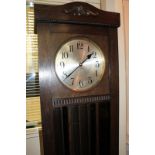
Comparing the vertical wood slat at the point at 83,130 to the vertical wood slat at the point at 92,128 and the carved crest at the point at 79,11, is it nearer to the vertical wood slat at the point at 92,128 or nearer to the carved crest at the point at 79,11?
the vertical wood slat at the point at 92,128

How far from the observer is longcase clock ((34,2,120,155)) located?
1.20 metres

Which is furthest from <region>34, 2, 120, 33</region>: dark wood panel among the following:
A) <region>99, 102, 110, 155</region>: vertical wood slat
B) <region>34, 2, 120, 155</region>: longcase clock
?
<region>99, 102, 110, 155</region>: vertical wood slat

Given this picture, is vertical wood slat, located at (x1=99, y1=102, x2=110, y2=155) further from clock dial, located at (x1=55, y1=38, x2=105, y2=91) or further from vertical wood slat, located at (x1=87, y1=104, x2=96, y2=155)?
clock dial, located at (x1=55, y1=38, x2=105, y2=91)

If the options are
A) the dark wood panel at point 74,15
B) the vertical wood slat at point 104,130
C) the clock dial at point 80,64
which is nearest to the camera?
the dark wood panel at point 74,15

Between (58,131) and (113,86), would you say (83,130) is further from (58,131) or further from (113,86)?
(113,86)

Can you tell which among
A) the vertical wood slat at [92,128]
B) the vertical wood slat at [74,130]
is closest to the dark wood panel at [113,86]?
the vertical wood slat at [92,128]

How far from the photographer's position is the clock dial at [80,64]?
4.19ft
